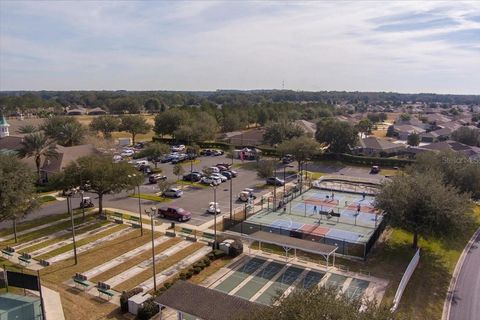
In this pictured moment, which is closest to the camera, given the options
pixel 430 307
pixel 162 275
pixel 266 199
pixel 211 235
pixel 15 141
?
pixel 430 307

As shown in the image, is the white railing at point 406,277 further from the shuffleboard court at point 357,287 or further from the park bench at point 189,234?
the park bench at point 189,234

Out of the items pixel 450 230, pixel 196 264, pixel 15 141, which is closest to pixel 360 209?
pixel 450 230

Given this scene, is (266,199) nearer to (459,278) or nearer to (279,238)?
(279,238)

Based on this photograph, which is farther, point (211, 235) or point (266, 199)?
point (266, 199)

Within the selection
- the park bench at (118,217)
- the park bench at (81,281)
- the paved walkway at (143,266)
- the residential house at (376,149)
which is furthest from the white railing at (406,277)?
the residential house at (376,149)

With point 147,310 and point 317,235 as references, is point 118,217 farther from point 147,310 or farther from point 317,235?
point 317,235

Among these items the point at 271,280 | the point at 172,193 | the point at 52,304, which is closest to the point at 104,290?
the point at 52,304
